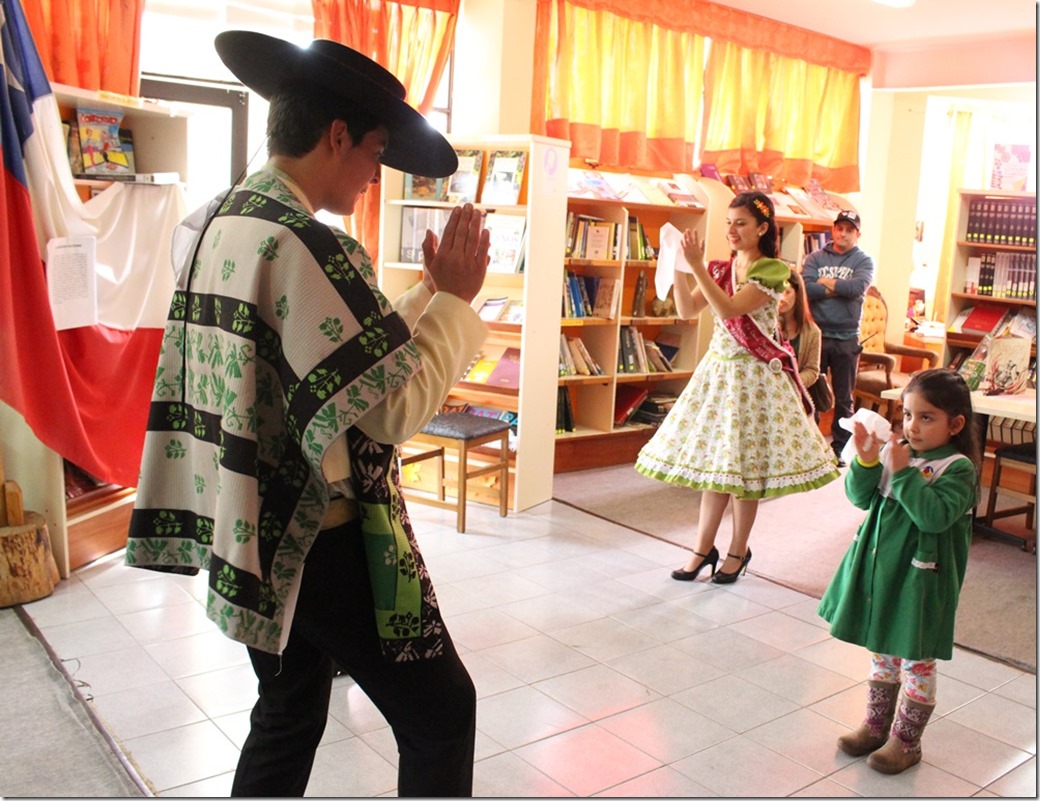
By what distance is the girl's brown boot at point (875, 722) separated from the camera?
2467 millimetres

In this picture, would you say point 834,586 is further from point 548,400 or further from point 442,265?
point 548,400

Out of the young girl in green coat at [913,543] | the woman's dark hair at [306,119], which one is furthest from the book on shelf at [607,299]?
the woman's dark hair at [306,119]

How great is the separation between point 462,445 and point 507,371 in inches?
22.4

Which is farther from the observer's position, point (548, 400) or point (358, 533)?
point (548, 400)

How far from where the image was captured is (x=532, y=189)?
4375 millimetres

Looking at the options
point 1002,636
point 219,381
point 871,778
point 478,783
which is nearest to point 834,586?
point 871,778

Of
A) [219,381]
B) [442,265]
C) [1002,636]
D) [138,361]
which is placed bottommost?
[1002,636]

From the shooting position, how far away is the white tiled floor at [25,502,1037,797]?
2361 millimetres

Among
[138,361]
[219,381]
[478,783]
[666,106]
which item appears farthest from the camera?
[666,106]

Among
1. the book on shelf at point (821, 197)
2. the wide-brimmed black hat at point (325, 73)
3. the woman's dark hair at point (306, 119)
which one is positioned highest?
the book on shelf at point (821, 197)

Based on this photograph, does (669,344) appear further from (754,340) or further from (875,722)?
(875,722)

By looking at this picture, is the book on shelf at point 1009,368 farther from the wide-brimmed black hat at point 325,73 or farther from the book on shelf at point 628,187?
the wide-brimmed black hat at point 325,73

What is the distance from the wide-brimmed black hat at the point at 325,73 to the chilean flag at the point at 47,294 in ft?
6.49

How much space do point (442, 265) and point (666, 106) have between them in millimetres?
4922
